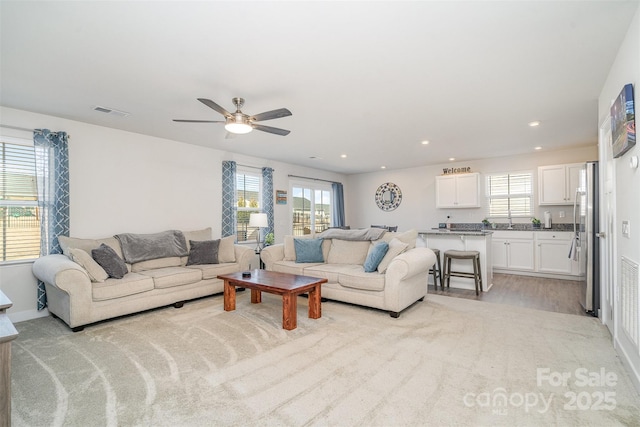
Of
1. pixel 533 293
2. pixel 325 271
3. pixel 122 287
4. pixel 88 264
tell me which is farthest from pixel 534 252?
pixel 88 264

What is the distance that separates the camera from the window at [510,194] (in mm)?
6566

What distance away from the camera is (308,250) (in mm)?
4980

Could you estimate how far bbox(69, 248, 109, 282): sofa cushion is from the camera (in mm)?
3490

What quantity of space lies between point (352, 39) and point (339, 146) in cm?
345

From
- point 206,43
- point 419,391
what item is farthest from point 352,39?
point 419,391

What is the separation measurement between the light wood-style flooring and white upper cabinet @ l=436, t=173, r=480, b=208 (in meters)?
1.88

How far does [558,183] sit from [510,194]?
0.88 metres

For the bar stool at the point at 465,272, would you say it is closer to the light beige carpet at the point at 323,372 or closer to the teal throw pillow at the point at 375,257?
the light beige carpet at the point at 323,372

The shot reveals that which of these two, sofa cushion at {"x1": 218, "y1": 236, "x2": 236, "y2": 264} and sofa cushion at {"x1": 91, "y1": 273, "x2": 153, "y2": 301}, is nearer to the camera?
sofa cushion at {"x1": 91, "y1": 273, "x2": 153, "y2": 301}

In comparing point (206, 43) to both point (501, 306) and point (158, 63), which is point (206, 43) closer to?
point (158, 63)

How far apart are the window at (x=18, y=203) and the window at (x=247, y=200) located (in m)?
3.12

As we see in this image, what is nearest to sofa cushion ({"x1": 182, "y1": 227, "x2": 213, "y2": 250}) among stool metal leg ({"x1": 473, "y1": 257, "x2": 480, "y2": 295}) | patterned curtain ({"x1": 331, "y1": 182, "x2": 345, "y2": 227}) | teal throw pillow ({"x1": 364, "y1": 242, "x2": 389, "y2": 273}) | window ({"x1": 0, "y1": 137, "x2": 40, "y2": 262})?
window ({"x1": 0, "y1": 137, "x2": 40, "y2": 262})

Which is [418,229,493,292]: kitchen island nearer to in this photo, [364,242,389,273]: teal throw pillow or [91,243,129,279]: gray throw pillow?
[364,242,389,273]: teal throw pillow

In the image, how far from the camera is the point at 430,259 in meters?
4.21
